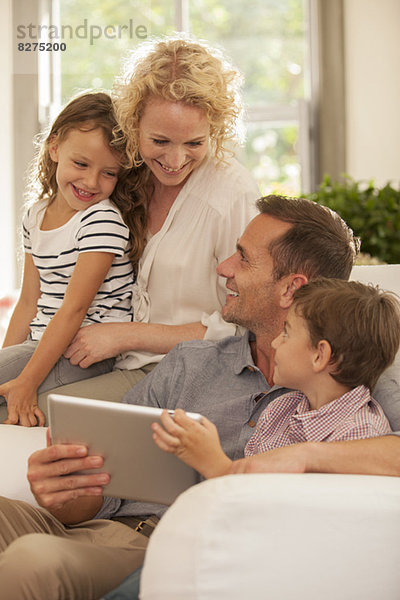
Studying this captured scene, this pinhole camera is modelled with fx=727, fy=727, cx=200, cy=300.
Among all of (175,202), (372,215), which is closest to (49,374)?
(175,202)

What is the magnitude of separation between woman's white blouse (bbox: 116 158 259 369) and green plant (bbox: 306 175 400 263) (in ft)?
6.28

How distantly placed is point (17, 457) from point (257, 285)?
2.34 ft

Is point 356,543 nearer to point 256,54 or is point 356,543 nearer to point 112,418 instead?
point 112,418

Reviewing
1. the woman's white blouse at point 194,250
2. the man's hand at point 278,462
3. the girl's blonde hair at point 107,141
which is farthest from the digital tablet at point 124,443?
the girl's blonde hair at point 107,141

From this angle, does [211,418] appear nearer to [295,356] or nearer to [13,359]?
[295,356]

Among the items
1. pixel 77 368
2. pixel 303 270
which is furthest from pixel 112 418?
pixel 77 368

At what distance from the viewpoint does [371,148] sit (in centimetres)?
509

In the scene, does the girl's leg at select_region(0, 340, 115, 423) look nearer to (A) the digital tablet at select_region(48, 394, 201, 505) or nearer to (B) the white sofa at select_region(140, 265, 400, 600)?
(A) the digital tablet at select_region(48, 394, 201, 505)

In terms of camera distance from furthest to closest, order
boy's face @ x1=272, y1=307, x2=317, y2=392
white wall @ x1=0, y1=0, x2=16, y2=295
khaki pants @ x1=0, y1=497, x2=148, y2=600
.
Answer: white wall @ x1=0, y1=0, x2=16, y2=295 < boy's face @ x1=272, y1=307, x2=317, y2=392 < khaki pants @ x1=0, y1=497, x2=148, y2=600

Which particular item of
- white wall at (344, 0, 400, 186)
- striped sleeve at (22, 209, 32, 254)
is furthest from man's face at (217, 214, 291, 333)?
white wall at (344, 0, 400, 186)

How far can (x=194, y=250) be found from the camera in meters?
Result: 2.14

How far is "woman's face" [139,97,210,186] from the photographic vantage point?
2002 mm

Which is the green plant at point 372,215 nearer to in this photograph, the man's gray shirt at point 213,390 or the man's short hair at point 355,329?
the man's gray shirt at point 213,390

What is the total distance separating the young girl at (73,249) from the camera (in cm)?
202
